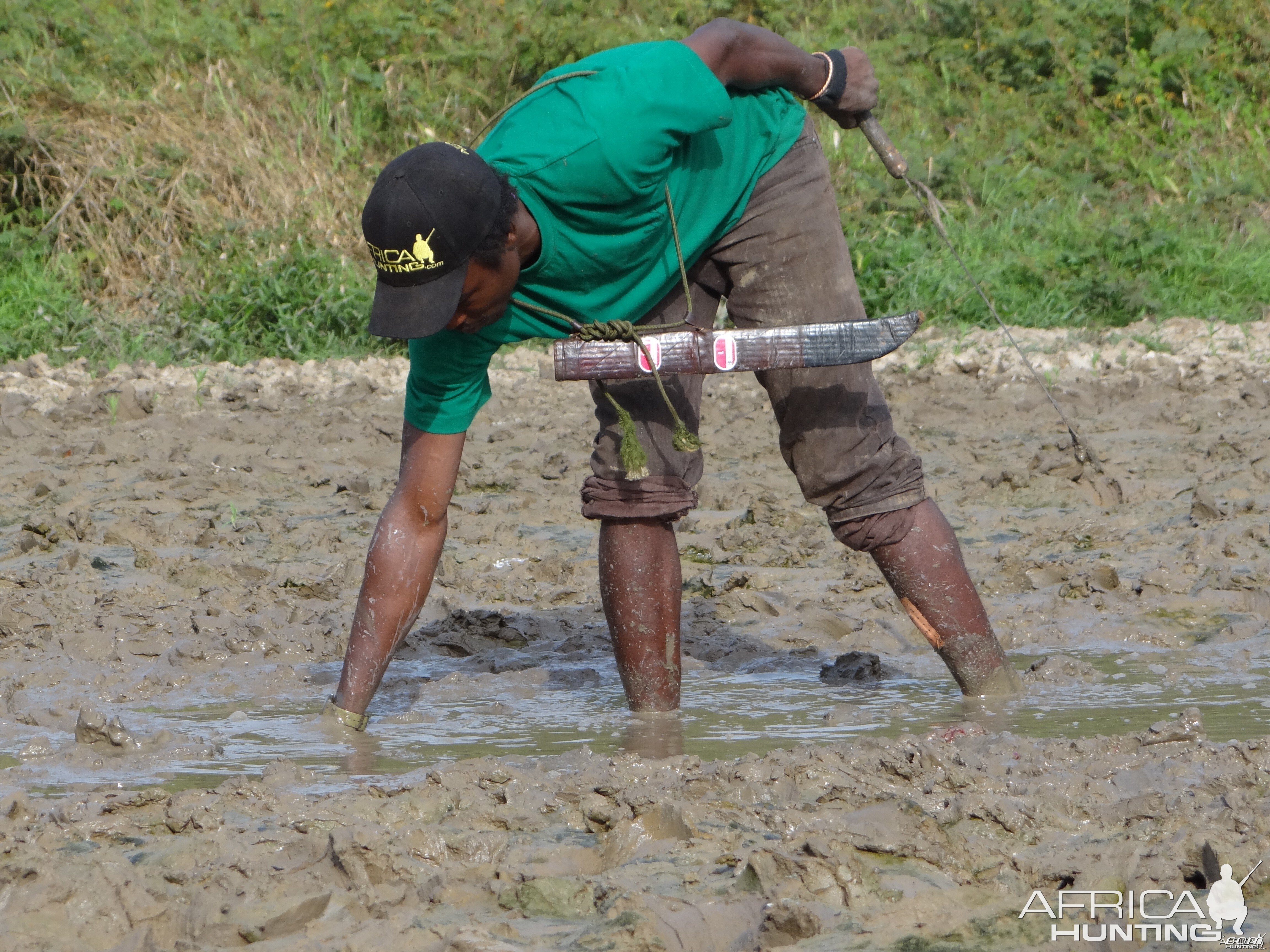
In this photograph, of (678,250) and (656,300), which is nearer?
(678,250)

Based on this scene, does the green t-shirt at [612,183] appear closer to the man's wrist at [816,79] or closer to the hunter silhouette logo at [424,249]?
the man's wrist at [816,79]

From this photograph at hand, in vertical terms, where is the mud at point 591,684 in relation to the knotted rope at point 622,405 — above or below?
below

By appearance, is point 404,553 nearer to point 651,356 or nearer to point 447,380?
point 447,380

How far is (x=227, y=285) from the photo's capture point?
8.20 metres

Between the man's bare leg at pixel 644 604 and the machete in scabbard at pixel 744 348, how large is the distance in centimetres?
42

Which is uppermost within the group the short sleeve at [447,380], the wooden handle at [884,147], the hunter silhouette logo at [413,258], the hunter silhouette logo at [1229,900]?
the wooden handle at [884,147]

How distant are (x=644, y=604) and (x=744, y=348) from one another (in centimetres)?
64

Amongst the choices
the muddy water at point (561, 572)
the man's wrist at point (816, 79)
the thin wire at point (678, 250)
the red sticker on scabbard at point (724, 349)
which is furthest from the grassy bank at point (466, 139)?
the red sticker on scabbard at point (724, 349)

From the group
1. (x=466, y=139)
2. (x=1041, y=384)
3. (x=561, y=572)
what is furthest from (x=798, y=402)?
(x=466, y=139)

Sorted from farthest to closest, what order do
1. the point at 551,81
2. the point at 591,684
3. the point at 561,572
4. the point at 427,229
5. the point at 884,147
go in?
the point at 561,572, the point at 591,684, the point at 884,147, the point at 551,81, the point at 427,229

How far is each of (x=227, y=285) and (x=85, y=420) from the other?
5.91 ft

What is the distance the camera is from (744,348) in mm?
3016

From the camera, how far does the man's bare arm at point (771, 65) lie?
2.97m

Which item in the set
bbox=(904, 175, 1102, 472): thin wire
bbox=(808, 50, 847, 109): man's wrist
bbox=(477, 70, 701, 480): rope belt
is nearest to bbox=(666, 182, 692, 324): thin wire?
bbox=(477, 70, 701, 480): rope belt
